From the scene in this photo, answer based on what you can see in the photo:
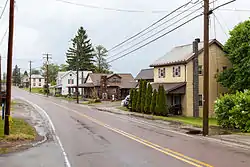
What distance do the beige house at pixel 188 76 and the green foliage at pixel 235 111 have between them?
14.4 metres

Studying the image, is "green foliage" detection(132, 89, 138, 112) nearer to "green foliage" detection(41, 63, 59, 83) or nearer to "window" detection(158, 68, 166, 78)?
"window" detection(158, 68, 166, 78)

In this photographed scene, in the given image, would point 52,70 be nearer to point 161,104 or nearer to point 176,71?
point 176,71

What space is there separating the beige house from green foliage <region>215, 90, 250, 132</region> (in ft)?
47.2

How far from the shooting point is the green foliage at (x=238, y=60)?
33281mm

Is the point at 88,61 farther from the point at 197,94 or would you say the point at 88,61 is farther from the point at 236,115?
the point at 236,115

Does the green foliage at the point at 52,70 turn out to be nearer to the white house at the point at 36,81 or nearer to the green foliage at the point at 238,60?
the white house at the point at 36,81

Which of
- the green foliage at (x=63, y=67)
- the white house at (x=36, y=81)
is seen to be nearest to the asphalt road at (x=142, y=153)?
the green foliage at (x=63, y=67)

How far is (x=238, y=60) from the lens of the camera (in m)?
34.8

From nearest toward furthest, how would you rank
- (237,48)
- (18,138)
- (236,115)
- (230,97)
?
(18,138) → (236,115) → (230,97) → (237,48)

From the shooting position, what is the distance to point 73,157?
11.5m

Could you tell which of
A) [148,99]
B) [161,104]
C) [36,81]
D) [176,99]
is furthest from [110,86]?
A: [36,81]

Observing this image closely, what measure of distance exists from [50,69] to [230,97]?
13776 centimetres

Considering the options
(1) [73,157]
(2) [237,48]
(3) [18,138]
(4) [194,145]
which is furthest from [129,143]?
(2) [237,48]

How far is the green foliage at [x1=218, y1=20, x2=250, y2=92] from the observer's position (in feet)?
109
